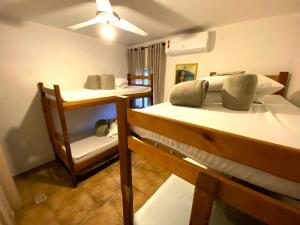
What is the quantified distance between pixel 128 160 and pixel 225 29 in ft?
7.43

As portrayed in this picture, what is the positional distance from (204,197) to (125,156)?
0.49 metres

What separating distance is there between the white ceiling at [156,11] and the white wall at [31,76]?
0.21 metres

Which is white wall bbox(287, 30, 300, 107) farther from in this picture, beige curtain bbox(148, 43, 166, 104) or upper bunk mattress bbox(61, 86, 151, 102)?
upper bunk mattress bbox(61, 86, 151, 102)

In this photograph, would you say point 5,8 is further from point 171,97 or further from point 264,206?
point 264,206

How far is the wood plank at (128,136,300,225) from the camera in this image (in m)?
0.37

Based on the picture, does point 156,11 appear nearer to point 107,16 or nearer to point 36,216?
point 107,16

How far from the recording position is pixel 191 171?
1.80ft

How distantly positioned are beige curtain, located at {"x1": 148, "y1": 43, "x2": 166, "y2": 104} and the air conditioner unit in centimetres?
19

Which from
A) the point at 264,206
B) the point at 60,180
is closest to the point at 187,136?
the point at 264,206

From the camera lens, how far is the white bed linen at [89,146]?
173 centimetres

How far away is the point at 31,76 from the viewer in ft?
6.14

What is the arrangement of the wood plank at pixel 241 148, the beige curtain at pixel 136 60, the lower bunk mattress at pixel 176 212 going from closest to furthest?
the wood plank at pixel 241 148, the lower bunk mattress at pixel 176 212, the beige curtain at pixel 136 60

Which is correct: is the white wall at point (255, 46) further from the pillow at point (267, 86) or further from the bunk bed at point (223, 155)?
the bunk bed at point (223, 155)

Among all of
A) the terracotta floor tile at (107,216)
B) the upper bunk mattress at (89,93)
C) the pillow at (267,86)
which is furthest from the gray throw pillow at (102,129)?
the pillow at (267,86)
